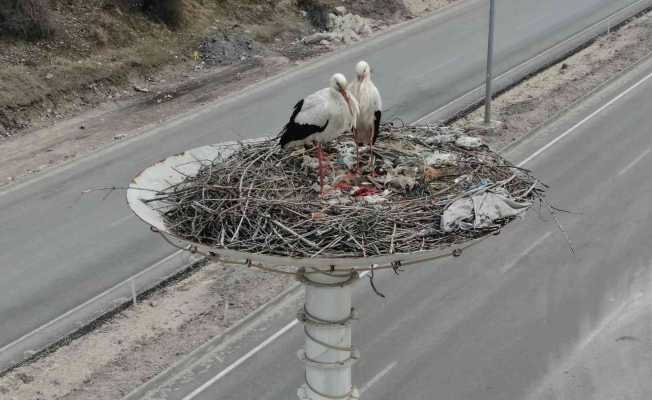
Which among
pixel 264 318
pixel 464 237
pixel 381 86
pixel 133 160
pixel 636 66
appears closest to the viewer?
pixel 464 237

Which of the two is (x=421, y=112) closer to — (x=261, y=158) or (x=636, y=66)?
(x=636, y=66)

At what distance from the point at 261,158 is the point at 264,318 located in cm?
780

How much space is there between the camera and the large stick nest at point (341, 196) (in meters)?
8.76

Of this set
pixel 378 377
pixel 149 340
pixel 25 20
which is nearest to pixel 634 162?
pixel 378 377

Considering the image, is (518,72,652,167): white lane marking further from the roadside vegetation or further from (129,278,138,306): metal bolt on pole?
(129,278,138,306): metal bolt on pole

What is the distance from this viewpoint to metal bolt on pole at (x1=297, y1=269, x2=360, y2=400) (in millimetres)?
8406

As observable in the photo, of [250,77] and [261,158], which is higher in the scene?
[261,158]

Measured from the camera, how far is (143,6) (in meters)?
36.4

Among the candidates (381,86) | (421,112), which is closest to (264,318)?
(421,112)

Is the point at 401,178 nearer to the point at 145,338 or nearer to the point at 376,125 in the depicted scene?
the point at 376,125

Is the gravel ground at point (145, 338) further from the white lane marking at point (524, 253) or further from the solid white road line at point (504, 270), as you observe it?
the white lane marking at point (524, 253)

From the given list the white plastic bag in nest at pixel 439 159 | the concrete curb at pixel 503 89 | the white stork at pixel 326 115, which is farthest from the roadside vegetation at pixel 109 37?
the white plastic bag in nest at pixel 439 159

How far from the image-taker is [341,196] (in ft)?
32.6

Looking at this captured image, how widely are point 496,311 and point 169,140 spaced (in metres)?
12.4
